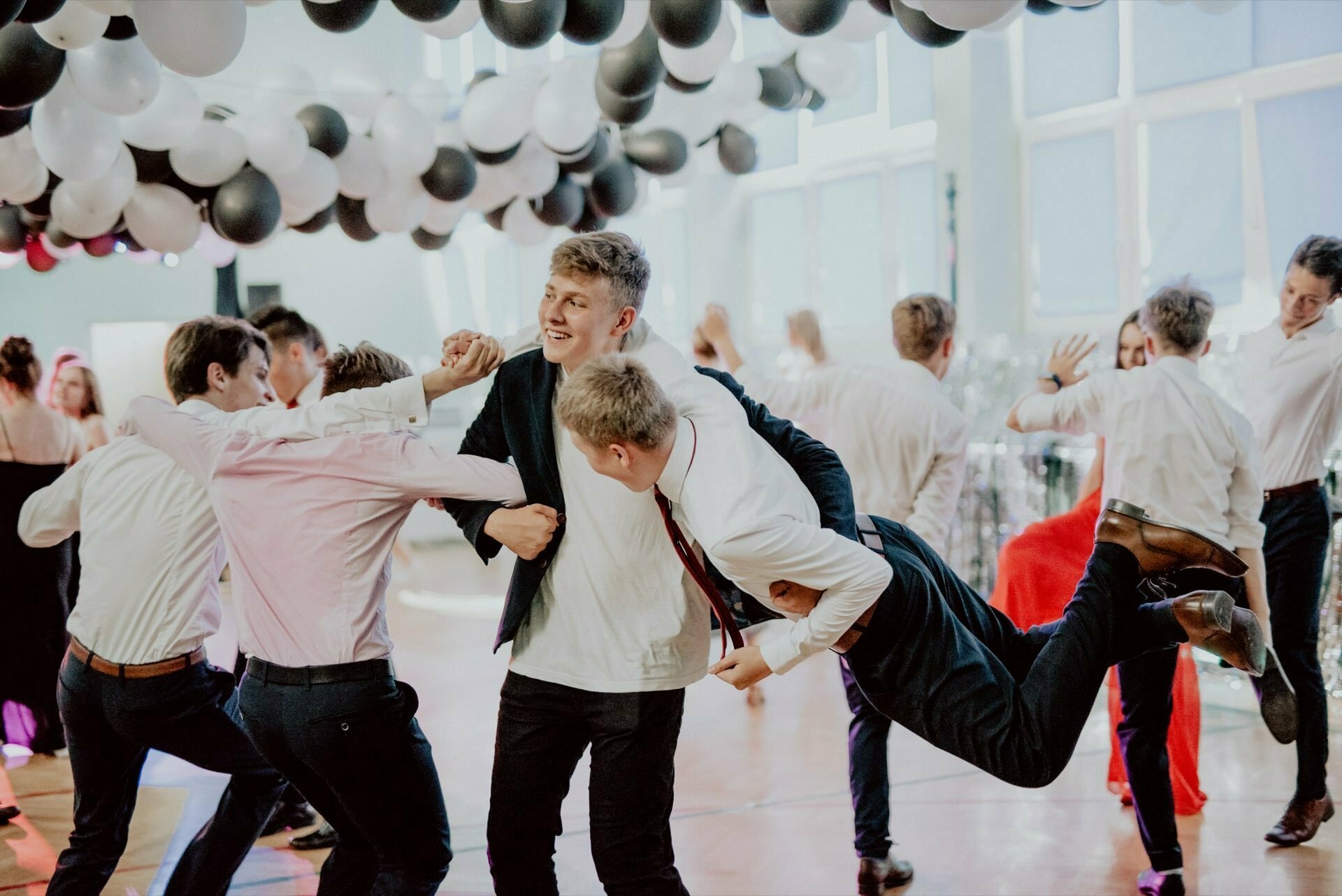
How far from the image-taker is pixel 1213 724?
4.60 m

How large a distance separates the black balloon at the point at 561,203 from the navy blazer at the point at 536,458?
347 centimetres

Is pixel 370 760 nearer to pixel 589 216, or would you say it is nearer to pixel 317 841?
pixel 317 841

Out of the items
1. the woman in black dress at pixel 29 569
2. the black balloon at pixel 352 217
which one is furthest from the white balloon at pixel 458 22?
the woman in black dress at pixel 29 569

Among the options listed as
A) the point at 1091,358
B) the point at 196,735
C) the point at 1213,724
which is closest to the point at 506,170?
the point at 1091,358

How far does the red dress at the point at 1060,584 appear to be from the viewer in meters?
3.57

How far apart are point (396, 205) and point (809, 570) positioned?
12.5 feet

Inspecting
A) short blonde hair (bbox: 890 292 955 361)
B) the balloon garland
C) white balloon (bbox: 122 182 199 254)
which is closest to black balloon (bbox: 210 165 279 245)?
the balloon garland

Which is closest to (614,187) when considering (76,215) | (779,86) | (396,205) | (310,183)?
(779,86)

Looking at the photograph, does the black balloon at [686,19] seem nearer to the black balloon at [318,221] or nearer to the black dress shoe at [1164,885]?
the black balloon at [318,221]

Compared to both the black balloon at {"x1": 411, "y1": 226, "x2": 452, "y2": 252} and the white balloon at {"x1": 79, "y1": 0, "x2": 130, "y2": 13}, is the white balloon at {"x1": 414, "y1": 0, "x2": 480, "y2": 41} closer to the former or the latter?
the white balloon at {"x1": 79, "y1": 0, "x2": 130, "y2": 13}

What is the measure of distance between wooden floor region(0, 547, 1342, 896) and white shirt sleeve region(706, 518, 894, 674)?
29.8 inches

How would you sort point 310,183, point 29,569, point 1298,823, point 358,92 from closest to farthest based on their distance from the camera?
point 1298,823 < point 29,569 < point 310,183 < point 358,92

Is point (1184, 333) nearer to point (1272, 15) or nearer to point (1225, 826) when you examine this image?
point (1225, 826)

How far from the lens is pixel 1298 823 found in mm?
3312
